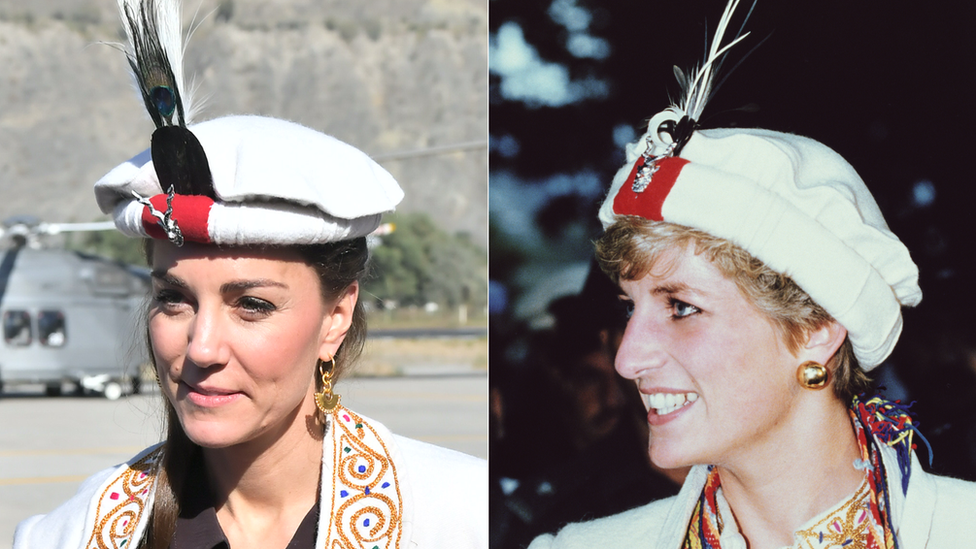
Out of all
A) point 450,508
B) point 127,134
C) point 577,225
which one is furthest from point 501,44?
point 127,134

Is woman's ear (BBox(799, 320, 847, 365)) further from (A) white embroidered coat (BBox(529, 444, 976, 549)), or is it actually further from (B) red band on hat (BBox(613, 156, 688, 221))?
(B) red band on hat (BBox(613, 156, 688, 221))

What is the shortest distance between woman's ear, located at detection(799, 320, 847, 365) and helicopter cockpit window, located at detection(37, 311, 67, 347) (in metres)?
16.3

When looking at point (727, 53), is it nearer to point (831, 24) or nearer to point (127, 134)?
point (831, 24)

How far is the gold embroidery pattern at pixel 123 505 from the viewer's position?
1948 mm

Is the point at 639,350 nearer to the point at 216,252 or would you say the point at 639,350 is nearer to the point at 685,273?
the point at 685,273

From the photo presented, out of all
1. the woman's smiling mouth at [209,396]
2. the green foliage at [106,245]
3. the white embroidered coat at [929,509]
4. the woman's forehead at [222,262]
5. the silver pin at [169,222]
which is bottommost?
the green foliage at [106,245]

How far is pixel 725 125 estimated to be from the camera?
1610 mm

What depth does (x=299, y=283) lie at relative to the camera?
70.6 inches

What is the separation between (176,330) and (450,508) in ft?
2.09

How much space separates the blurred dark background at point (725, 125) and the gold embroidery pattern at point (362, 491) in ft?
0.93

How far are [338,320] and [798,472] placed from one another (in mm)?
892

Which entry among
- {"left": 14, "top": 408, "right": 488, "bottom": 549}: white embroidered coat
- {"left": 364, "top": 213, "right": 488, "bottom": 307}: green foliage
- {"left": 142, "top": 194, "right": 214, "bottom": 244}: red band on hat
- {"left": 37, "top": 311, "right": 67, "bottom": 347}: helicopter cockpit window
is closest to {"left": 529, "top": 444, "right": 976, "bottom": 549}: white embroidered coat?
{"left": 14, "top": 408, "right": 488, "bottom": 549}: white embroidered coat

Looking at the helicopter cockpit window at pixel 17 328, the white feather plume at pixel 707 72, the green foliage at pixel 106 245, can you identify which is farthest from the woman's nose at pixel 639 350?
the green foliage at pixel 106 245

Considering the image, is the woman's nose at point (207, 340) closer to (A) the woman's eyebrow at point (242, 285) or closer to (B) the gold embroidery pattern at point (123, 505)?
(A) the woman's eyebrow at point (242, 285)
